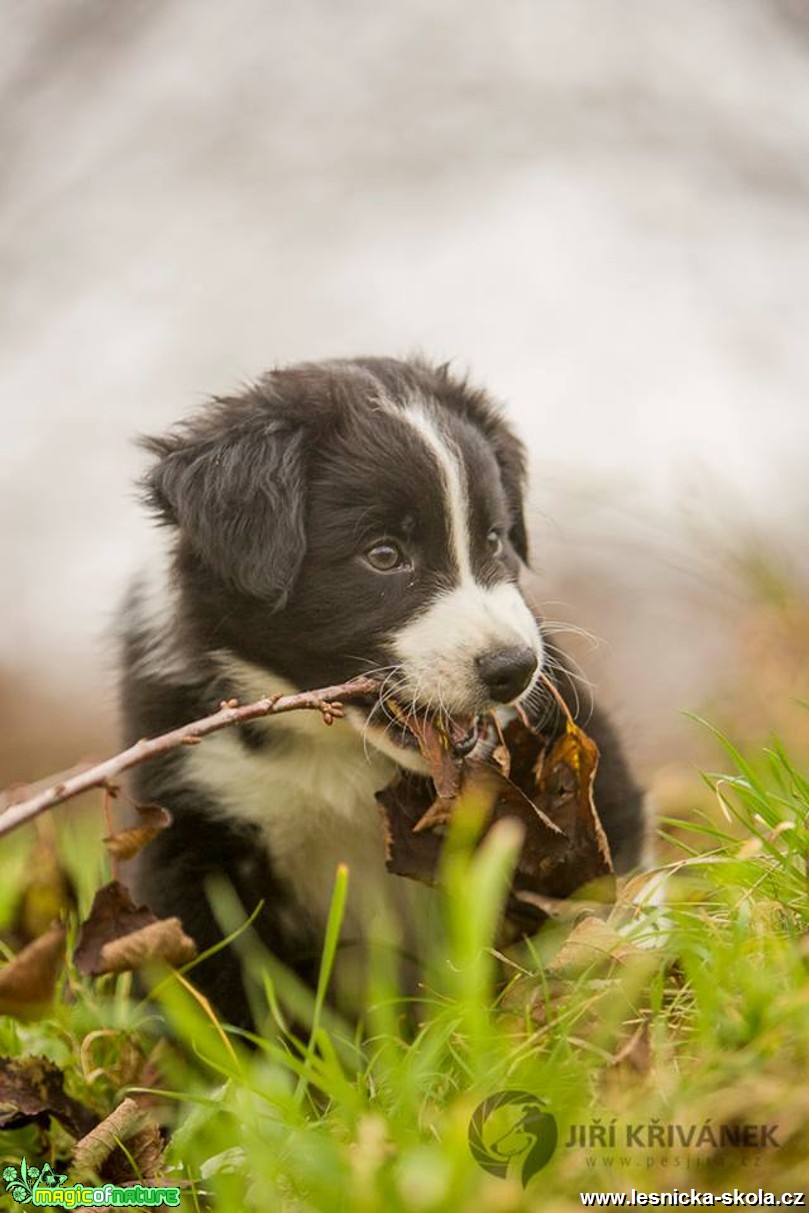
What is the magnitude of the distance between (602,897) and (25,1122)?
3.91 feet

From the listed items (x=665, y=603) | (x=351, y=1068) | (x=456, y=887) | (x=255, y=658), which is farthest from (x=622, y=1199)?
(x=665, y=603)

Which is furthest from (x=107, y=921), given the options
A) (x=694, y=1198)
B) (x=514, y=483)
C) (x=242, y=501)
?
(x=514, y=483)

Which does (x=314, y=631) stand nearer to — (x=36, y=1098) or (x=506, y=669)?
(x=506, y=669)

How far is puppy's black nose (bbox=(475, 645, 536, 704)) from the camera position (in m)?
2.55

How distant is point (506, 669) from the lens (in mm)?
2543

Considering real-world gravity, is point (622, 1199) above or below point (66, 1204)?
above

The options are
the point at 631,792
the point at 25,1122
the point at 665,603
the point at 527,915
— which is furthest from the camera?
the point at 665,603

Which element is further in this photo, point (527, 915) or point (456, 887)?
point (527, 915)

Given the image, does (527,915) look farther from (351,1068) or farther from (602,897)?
(351,1068)

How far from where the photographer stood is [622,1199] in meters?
1.44

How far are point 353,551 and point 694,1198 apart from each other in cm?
162

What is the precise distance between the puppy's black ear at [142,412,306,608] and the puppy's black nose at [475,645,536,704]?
0.47 metres

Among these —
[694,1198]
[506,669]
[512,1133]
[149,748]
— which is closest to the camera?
[694,1198]

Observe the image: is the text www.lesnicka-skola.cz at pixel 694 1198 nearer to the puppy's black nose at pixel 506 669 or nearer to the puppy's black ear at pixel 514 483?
the puppy's black nose at pixel 506 669
